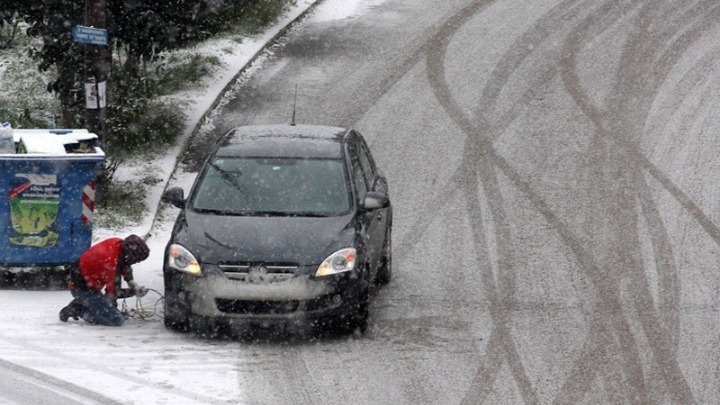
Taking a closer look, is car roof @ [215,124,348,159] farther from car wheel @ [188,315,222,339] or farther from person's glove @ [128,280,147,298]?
car wheel @ [188,315,222,339]

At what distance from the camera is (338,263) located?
1133 cm

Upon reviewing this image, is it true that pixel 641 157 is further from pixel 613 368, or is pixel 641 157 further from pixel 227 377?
pixel 227 377

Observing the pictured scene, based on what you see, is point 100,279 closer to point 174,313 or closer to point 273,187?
point 174,313

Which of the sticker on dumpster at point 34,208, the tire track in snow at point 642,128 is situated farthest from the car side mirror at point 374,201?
the sticker on dumpster at point 34,208

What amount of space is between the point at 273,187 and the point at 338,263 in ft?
4.46

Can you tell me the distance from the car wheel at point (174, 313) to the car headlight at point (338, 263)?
1157 mm

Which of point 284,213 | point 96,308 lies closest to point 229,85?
point 284,213

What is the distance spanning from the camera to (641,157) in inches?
684

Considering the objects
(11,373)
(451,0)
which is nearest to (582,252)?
(11,373)

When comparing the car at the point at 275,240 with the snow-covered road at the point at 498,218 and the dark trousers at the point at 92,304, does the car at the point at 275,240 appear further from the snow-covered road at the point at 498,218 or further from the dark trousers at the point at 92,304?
the dark trousers at the point at 92,304

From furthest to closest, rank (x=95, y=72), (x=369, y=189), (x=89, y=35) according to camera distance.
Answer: (x=95, y=72), (x=89, y=35), (x=369, y=189)

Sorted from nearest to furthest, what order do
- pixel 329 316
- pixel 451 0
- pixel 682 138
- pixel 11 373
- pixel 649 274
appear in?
1. pixel 11 373
2. pixel 329 316
3. pixel 649 274
4. pixel 682 138
5. pixel 451 0

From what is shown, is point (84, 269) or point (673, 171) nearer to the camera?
point (84, 269)

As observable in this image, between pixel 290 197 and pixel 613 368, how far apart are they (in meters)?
3.34
